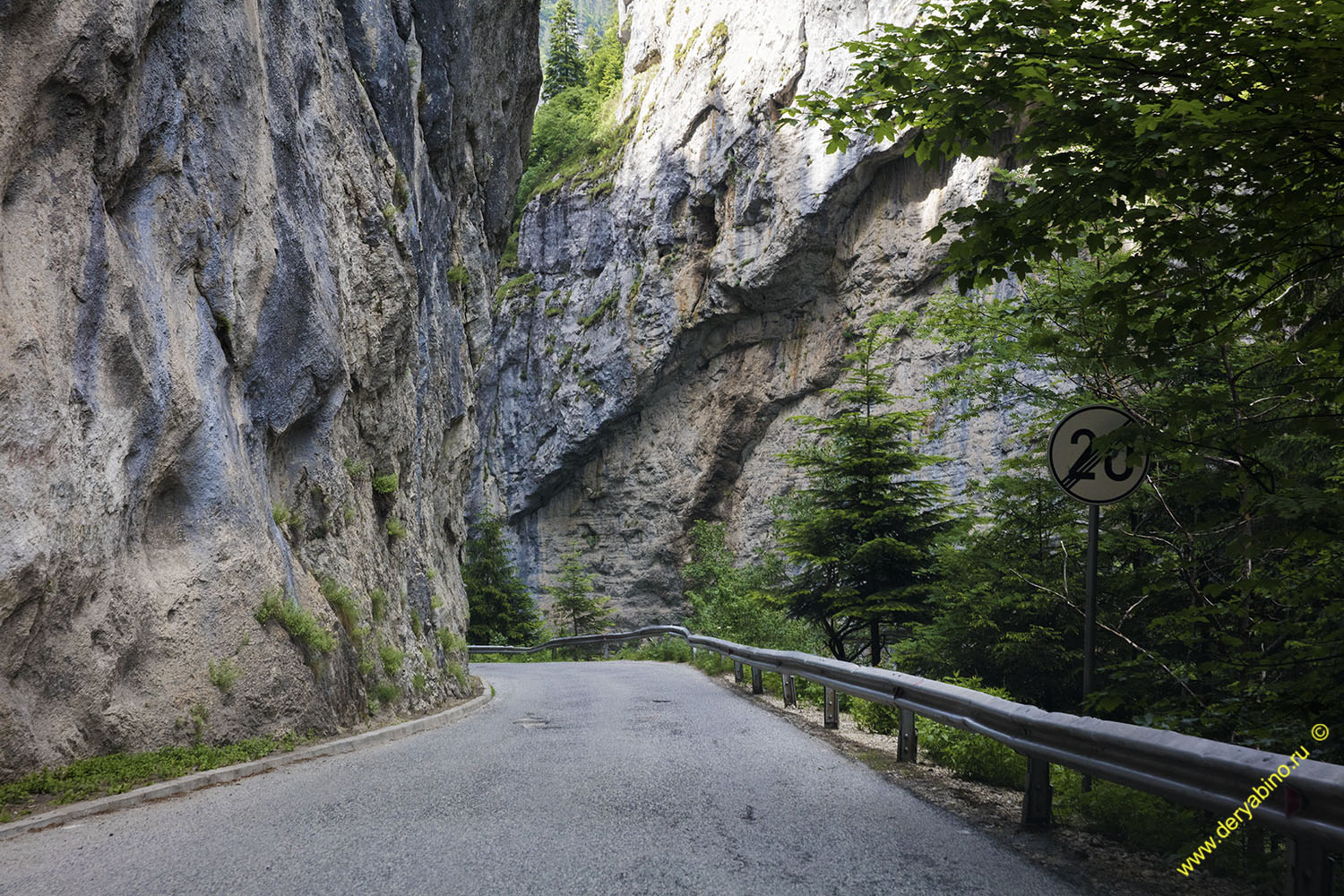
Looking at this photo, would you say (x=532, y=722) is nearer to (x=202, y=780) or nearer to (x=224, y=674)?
(x=224, y=674)

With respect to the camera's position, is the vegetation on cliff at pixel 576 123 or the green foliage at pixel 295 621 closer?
the green foliage at pixel 295 621

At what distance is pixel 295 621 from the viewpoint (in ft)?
32.0

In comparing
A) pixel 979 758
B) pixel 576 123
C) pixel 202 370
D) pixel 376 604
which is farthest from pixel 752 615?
pixel 576 123

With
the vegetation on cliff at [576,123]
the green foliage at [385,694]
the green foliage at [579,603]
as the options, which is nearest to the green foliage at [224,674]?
the green foliage at [385,694]

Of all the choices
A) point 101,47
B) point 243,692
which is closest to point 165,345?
point 101,47

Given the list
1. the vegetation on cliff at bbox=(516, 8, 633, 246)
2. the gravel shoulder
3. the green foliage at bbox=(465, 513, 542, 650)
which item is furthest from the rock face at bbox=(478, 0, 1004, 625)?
the gravel shoulder

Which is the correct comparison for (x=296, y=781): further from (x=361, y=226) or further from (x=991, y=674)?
(x=361, y=226)

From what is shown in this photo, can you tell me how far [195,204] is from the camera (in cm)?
988

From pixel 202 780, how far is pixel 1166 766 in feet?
22.3

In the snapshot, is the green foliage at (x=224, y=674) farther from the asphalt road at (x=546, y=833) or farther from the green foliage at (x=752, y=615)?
the green foliage at (x=752, y=615)

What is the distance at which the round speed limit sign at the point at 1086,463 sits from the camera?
6.31 metres

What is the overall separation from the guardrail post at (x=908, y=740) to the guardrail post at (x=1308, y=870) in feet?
12.9

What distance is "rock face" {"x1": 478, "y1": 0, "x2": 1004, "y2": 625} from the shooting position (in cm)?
3762

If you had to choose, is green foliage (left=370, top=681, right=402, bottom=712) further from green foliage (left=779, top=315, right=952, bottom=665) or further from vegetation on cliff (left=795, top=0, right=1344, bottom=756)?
vegetation on cliff (left=795, top=0, right=1344, bottom=756)
